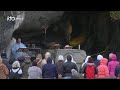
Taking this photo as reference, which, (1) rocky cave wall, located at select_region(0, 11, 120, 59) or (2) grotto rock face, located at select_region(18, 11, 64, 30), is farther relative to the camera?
(1) rocky cave wall, located at select_region(0, 11, 120, 59)

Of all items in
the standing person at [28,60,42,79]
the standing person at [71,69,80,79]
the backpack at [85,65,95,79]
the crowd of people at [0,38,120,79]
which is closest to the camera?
the standing person at [71,69,80,79]

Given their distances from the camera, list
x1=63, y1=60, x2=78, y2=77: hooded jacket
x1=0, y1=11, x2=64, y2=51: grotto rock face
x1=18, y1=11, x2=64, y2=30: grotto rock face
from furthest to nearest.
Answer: x1=18, y1=11, x2=64, y2=30: grotto rock face
x1=0, y1=11, x2=64, y2=51: grotto rock face
x1=63, y1=60, x2=78, y2=77: hooded jacket

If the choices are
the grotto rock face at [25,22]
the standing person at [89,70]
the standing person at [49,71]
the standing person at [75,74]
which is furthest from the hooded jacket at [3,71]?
the grotto rock face at [25,22]

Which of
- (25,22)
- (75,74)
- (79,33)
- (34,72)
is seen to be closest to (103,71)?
(75,74)

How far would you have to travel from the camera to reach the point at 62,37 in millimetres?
20594

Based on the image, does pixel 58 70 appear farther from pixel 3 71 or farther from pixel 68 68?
pixel 3 71

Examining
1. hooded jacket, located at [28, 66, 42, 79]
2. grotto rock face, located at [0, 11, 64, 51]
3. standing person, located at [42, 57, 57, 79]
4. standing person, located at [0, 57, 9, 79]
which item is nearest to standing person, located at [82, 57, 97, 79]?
standing person, located at [42, 57, 57, 79]

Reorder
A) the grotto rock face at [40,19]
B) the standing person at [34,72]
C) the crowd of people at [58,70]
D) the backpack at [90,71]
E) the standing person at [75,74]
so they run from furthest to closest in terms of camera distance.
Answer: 1. the grotto rock face at [40,19]
2. the backpack at [90,71]
3. the crowd of people at [58,70]
4. the standing person at [34,72]
5. the standing person at [75,74]

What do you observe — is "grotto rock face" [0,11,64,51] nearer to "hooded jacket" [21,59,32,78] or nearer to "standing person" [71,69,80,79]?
"hooded jacket" [21,59,32,78]

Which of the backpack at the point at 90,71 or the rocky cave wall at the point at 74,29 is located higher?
the rocky cave wall at the point at 74,29

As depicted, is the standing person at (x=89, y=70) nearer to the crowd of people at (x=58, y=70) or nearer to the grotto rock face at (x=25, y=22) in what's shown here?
the crowd of people at (x=58, y=70)
